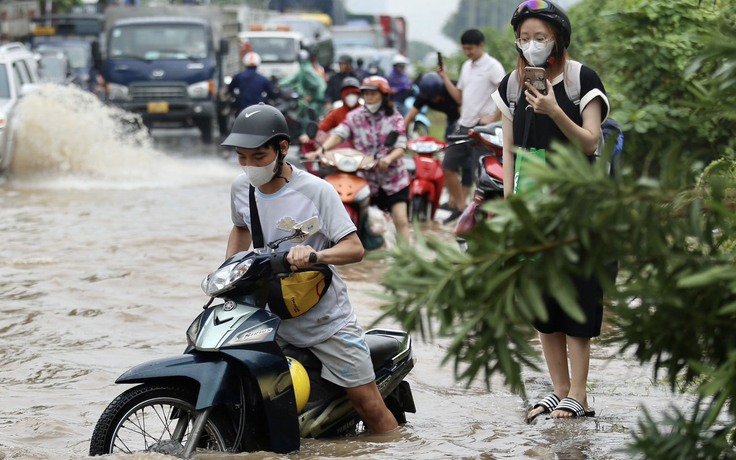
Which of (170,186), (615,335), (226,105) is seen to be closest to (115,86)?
(226,105)

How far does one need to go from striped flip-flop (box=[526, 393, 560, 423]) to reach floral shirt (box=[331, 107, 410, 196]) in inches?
201

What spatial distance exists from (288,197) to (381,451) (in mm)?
1156

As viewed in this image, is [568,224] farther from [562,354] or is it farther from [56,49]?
[56,49]

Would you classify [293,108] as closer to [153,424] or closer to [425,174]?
[425,174]

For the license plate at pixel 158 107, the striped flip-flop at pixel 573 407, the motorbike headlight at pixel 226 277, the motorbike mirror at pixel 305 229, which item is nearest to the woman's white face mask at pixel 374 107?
the striped flip-flop at pixel 573 407

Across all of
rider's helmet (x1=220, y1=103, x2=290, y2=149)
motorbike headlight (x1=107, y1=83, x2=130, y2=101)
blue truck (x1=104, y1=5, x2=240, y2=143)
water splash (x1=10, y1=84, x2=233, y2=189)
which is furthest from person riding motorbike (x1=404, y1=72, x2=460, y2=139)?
motorbike headlight (x1=107, y1=83, x2=130, y2=101)

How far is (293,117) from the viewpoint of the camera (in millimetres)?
21922

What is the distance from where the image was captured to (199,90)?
23.9m

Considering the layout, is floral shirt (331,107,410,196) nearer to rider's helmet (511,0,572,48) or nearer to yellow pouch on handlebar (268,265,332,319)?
rider's helmet (511,0,572,48)

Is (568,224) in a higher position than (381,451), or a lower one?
higher

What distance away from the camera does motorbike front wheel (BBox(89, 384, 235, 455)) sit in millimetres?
4441

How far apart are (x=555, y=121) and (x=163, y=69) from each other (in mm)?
19275

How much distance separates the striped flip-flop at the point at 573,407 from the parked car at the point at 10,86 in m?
12.6

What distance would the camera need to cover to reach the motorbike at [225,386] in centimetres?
445
